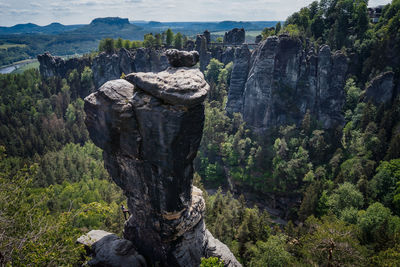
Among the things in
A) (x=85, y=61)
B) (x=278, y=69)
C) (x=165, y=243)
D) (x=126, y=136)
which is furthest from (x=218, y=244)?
(x=85, y=61)

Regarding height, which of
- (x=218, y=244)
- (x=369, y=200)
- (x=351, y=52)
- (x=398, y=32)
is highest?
(x=398, y=32)

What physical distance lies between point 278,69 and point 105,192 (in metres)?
45.4

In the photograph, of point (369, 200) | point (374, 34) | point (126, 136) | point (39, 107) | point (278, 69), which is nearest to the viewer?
point (126, 136)

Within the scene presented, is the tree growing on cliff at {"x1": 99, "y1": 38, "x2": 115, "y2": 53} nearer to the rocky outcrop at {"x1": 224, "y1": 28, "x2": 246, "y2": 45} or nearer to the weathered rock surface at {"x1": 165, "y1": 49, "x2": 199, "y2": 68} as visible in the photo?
the rocky outcrop at {"x1": 224, "y1": 28, "x2": 246, "y2": 45}

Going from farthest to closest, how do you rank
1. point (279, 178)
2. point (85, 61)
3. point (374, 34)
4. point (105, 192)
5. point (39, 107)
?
1. point (85, 61)
2. point (39, 107)
3. point (374, 34)
4. point (279, 178)
5. point (105, 192)

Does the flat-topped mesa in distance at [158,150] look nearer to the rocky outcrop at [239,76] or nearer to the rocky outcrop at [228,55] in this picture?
the rocky outcrop at [239,76]

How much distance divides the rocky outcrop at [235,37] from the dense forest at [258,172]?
58.7 ft

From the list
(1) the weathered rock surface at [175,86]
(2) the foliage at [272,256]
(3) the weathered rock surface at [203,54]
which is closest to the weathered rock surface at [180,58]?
(1) the weathered rock surface at [175,86]

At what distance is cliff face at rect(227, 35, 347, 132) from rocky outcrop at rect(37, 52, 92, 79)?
225 ft

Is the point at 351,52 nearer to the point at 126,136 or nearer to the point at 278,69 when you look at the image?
the point at 278,69

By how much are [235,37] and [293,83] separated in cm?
4837

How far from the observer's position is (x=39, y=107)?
259ft

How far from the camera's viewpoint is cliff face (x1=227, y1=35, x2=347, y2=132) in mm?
56969

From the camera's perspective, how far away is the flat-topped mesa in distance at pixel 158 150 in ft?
51.9
